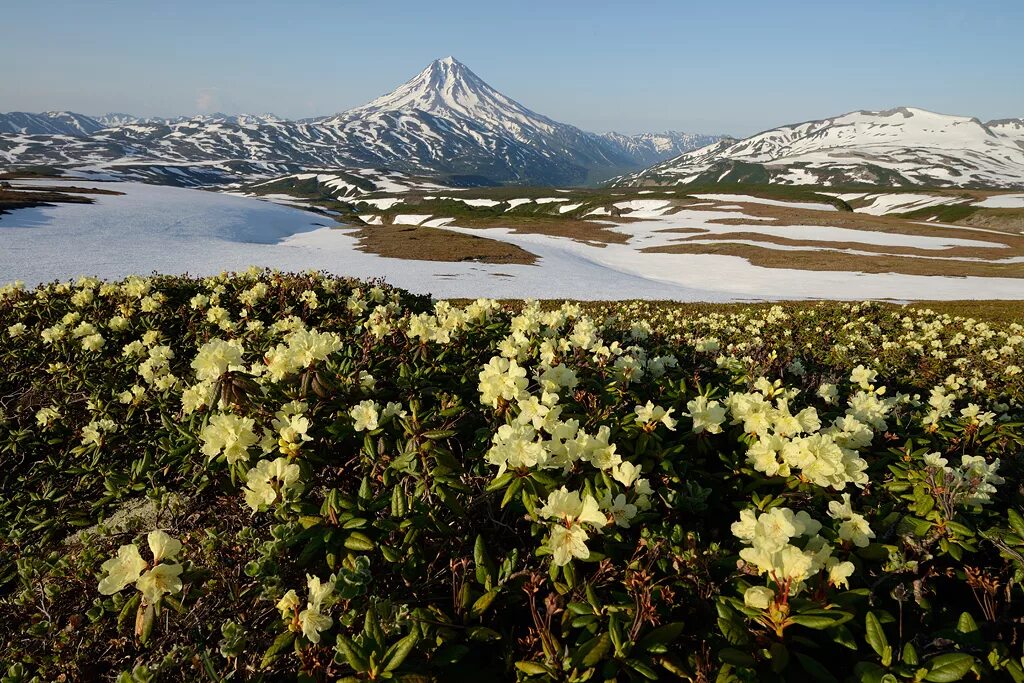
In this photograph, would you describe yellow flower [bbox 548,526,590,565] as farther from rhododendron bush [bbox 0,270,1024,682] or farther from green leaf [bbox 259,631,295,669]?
green leaf [bbox 259,631,295,669]

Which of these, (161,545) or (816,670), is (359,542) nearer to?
(161,545)

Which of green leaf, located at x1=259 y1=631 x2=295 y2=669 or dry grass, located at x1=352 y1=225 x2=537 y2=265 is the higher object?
green leaf, located at x1=259 y1=631 x2=295 y2=669

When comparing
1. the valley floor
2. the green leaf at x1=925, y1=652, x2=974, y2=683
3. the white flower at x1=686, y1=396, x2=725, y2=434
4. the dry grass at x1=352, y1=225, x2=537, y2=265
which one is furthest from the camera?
the dry grass at x1=352, y1=225, x2=537, y2=265

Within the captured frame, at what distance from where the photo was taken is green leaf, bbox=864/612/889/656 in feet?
5.51

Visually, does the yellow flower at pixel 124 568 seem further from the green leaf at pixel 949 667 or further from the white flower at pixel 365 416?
the green leaf at pixel 949 667

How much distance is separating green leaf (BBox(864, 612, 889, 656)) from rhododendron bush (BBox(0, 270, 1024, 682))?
2 cm

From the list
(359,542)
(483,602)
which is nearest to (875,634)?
(483,602)

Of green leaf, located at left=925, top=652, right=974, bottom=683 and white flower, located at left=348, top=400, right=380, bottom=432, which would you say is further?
white flower, located at left=348, top=400, right=380, bottom=432

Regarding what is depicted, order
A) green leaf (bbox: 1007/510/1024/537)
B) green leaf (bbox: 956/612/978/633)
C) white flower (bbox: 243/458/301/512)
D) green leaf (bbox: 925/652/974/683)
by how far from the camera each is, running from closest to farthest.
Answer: green leaf (bbox: 925/652/974/683)
green leaf (bbox: 956/612/978/633)
green leaf (bbox: 1007/510/1024/537)
white flower (bbox: 243/458/301/512)

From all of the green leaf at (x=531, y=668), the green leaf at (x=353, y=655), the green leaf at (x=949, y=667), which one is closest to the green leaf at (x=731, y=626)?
the green leaf at (x=949, y=667)

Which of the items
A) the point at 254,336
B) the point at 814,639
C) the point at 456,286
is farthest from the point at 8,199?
the point at 814,639

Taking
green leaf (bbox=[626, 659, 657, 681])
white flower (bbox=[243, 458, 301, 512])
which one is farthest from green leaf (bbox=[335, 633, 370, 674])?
green leaf (bbox=[626, 659, 657, 681])

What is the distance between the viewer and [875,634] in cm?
172

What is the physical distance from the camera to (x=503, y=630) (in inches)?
82.7
